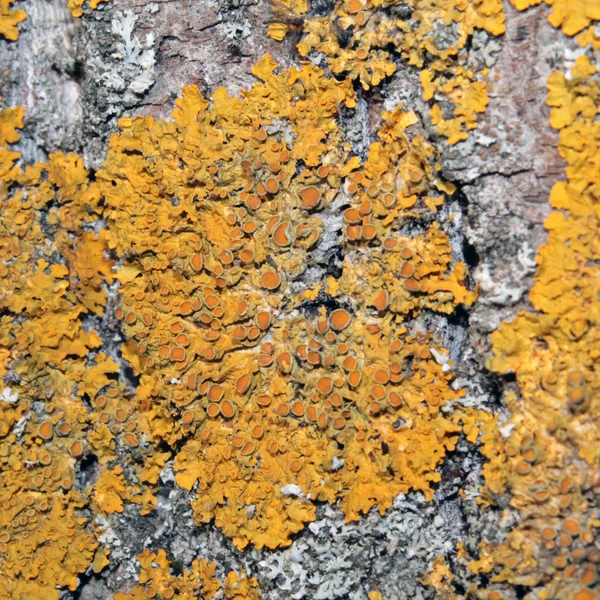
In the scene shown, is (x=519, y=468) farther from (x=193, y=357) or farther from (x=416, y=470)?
(x=193, y=357)

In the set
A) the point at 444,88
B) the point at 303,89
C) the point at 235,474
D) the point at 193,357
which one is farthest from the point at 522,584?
the point at 303,89

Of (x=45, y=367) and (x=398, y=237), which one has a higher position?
(x=398, y=237)

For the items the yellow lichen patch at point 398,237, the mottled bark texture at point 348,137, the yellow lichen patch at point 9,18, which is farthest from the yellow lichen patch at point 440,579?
the yellow lichen patch at point 9,18

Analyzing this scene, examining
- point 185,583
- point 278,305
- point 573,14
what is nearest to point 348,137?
point 278,305

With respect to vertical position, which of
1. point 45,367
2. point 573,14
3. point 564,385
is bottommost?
point 45,367

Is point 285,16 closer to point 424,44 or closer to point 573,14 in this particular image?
point 424,44

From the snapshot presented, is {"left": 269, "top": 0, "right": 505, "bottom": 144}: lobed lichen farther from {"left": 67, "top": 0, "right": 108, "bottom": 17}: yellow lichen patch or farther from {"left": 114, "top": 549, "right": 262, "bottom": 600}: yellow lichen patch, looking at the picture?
{"left": 114, "top": 549, "right": 262, "bottom": 600}: yellow lichen patch

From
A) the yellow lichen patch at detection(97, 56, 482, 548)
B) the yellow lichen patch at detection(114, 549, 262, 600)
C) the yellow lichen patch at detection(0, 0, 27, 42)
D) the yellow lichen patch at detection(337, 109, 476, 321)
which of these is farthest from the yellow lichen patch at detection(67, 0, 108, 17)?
the yellow lichen patch at detection(114, 549, 262, 600)
